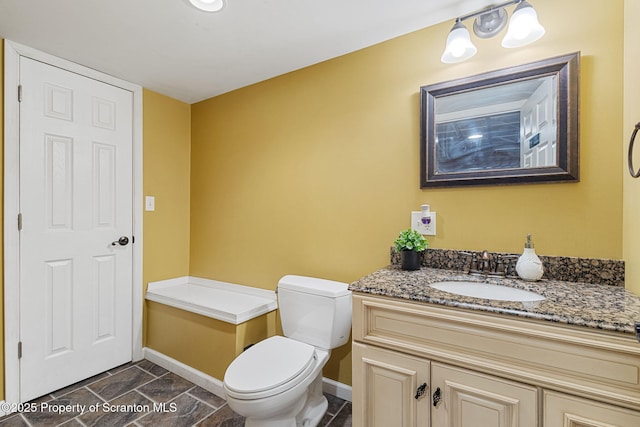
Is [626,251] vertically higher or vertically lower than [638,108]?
lower

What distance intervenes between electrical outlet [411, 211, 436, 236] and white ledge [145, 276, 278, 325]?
3.66ft

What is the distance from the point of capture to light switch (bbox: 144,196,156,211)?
2383mm

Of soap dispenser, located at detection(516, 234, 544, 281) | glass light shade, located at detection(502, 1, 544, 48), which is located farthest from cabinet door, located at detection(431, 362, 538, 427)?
glass light shade, located at detection(502, 1, 544, 48)

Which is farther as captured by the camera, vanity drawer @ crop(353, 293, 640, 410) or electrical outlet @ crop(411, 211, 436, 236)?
electrical outlet @ crop(411, 211, 436, 236)

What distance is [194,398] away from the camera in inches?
73.8

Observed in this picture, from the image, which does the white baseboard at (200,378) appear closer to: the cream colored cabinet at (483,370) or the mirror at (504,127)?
the cream colored cabinet at (483,370)

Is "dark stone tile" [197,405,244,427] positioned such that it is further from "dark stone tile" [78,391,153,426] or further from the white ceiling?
the white ceiling

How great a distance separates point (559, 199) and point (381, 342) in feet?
3.27

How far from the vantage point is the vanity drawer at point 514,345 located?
0.81m

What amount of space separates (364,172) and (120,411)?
1982 millimetres

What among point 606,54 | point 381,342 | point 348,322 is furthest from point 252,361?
point 606,54

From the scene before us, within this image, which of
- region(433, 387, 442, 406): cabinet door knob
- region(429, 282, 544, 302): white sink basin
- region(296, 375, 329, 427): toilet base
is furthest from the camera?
region(296, 375, 329, 427): toilet base

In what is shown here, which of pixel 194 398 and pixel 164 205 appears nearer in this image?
pixel 194 398

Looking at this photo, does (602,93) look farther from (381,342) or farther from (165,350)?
→ (165,350)
